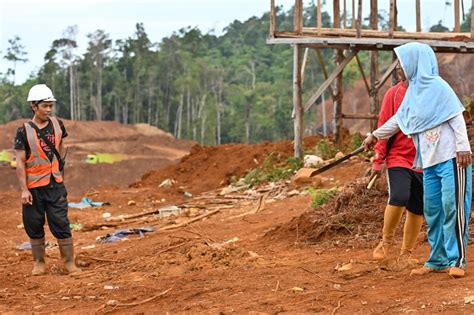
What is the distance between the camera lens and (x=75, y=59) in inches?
2322

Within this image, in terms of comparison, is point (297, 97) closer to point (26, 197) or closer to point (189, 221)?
point (189, 221)

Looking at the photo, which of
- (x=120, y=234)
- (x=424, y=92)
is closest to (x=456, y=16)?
(x=120, y=234)

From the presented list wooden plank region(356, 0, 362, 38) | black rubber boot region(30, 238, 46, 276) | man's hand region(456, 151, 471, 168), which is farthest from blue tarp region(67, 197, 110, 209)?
man's hand region(456, 151, 471, 168)

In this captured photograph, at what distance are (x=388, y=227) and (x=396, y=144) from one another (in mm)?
681

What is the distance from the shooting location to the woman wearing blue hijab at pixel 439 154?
20.2 ft

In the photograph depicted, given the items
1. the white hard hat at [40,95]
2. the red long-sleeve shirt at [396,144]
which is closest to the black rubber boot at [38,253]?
the white hard hat at [40,95]

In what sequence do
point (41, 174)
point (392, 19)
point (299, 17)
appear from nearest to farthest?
point (41, 174) < point (299, 17) < point (392, 19)

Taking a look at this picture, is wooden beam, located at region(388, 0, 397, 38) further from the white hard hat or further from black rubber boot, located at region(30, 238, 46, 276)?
black rubber boot, located at region(30, 238, 46, 276)

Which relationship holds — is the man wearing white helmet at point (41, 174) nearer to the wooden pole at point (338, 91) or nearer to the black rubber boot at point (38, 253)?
the black rubber boot at point (38, 253)

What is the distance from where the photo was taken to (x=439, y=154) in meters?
6.23

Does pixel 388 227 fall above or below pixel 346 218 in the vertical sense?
above

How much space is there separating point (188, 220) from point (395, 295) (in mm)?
7263

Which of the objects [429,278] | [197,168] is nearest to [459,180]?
[429,278]

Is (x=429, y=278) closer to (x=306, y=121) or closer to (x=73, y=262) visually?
(x=73, y=262)
